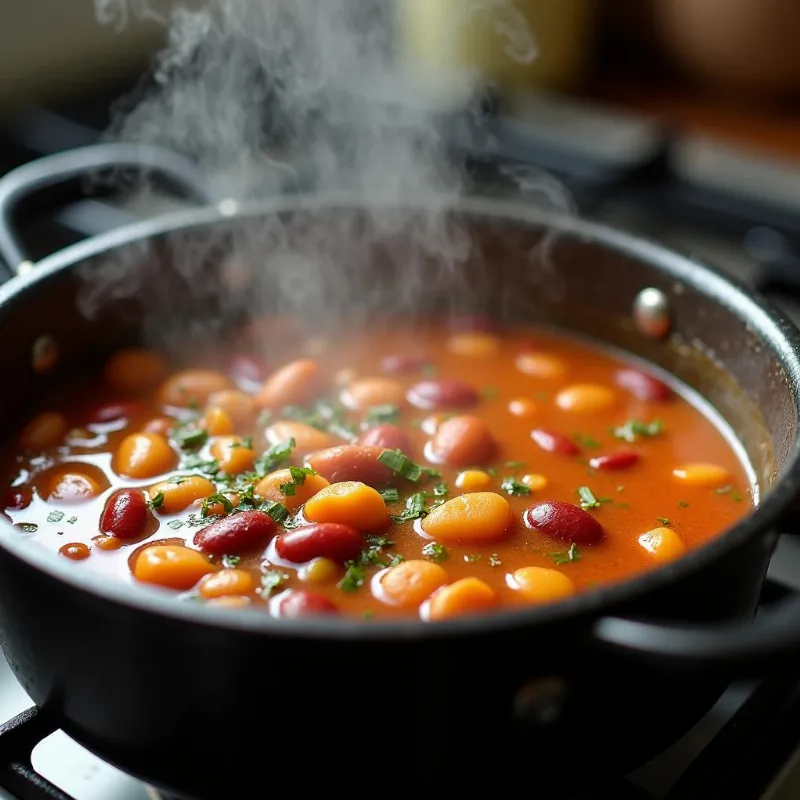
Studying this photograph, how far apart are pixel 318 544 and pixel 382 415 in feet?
1.36

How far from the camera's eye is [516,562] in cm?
124

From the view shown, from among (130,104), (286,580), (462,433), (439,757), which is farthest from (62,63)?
(439,757)

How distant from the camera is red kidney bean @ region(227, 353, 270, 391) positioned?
1675 millimetres

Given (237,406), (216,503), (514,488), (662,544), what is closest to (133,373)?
(237,406)

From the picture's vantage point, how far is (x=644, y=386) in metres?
1.67

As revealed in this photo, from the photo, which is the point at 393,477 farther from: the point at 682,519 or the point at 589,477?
the point at 682,519

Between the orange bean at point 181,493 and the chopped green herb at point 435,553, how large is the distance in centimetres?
30

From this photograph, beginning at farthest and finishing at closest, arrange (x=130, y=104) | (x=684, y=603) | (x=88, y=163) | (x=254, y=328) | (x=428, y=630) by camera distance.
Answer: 1. (x=130, y=104)
2. (x=254, y=328)
3. (x=88, y=163)
4. (x=684, y=603)
5. (x=428, y=630)

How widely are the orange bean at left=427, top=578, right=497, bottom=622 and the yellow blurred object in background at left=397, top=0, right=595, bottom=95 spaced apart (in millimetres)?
1700

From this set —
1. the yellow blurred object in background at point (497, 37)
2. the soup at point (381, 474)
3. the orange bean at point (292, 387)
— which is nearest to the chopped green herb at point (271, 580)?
the soup at point (381, 474)

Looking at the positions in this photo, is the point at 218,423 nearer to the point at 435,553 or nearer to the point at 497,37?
the point at 435,553

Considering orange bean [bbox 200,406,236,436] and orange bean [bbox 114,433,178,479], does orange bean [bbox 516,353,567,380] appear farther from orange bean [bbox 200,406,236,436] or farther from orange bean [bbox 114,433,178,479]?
orange bean [bbox 114,433,178,479]

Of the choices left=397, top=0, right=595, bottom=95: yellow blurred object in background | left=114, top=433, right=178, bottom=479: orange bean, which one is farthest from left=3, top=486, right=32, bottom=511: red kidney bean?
left=397, top=0, right=595, bottom=95: yellow blurred object in background

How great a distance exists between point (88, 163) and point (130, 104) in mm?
764
